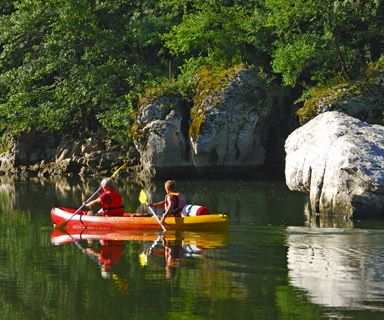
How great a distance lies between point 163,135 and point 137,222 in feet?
43.3

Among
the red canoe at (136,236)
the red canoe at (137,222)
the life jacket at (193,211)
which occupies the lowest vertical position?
the red canoe at (136,236)

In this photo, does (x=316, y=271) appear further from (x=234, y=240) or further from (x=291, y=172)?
(x=291, y=172)

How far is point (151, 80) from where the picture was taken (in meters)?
39.2

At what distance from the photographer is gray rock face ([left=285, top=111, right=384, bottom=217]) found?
22.3 metres

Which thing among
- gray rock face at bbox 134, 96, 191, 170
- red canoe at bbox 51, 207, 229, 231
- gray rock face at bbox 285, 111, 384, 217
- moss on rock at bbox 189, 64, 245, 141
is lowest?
red canoe at bbox 51, 207, 229, 231

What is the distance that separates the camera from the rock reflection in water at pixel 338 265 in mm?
13757

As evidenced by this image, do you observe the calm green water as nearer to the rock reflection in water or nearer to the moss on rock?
the rock reflection in water

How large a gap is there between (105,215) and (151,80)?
57.6 feet

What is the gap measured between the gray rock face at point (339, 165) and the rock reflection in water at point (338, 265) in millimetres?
2019

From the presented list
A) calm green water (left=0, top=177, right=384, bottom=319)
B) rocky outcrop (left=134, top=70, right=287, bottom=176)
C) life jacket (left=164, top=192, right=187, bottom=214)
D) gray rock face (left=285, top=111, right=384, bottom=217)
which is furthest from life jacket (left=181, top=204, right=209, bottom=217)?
rocky outcrop (left=134, top=70, right=287, bottom=176)

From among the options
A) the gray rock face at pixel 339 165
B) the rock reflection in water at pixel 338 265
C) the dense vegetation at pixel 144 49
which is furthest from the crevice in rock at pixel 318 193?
the dense vegetation at pixel 144 49

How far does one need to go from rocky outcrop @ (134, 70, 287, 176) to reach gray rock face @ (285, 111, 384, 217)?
8188mm

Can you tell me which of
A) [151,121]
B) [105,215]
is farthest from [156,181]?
[105,215]

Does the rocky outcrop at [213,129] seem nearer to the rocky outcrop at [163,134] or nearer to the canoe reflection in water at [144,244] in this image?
the rocky outcrop at [163,134]
